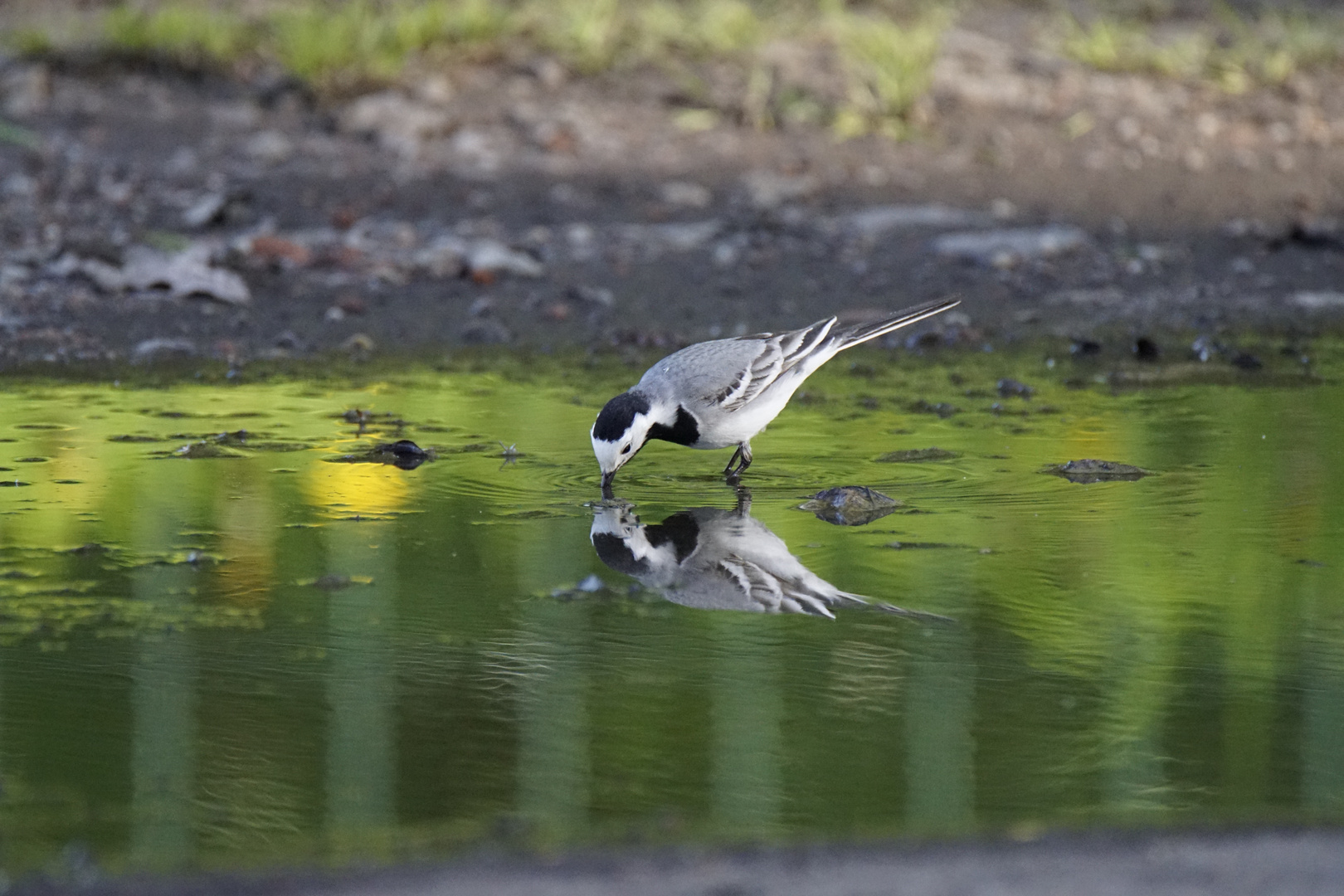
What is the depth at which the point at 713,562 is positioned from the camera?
12.7 feet

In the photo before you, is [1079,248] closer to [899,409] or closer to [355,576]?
[899,409]

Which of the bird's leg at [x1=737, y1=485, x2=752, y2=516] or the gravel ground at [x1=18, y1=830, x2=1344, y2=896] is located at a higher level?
the bird's leg at [x1=737, y1=485, x2=752, y2=516]

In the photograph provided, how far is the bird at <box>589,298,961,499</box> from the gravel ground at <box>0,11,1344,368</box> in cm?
194

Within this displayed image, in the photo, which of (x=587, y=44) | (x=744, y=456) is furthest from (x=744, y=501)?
(x=587, y=44)

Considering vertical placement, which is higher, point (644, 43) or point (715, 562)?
point (644, 43)

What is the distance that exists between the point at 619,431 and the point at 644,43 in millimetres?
7647

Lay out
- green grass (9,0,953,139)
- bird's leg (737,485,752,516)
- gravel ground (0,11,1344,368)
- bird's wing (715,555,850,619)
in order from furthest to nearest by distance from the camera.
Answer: green grass (9,0,953,139)
gravel ground (0,11,1344,368)
bird's leg (737,485,752,516)
bird's wing (715,555,850,619)

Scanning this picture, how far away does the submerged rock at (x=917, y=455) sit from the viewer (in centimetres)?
488

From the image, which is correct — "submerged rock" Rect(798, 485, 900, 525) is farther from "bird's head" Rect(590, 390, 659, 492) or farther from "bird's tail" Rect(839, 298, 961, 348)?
"bird's tail" Rect(839, 298, 961, 348)

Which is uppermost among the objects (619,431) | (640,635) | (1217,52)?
(1217,52)

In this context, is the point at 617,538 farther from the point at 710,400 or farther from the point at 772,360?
the point at 772,360

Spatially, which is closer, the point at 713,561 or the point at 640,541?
the point at 713,561

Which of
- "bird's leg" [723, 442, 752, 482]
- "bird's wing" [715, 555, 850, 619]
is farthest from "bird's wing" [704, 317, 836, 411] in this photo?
"bird's wing" [715, 555, 850, 619]

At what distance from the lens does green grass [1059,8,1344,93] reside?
38.4ft
